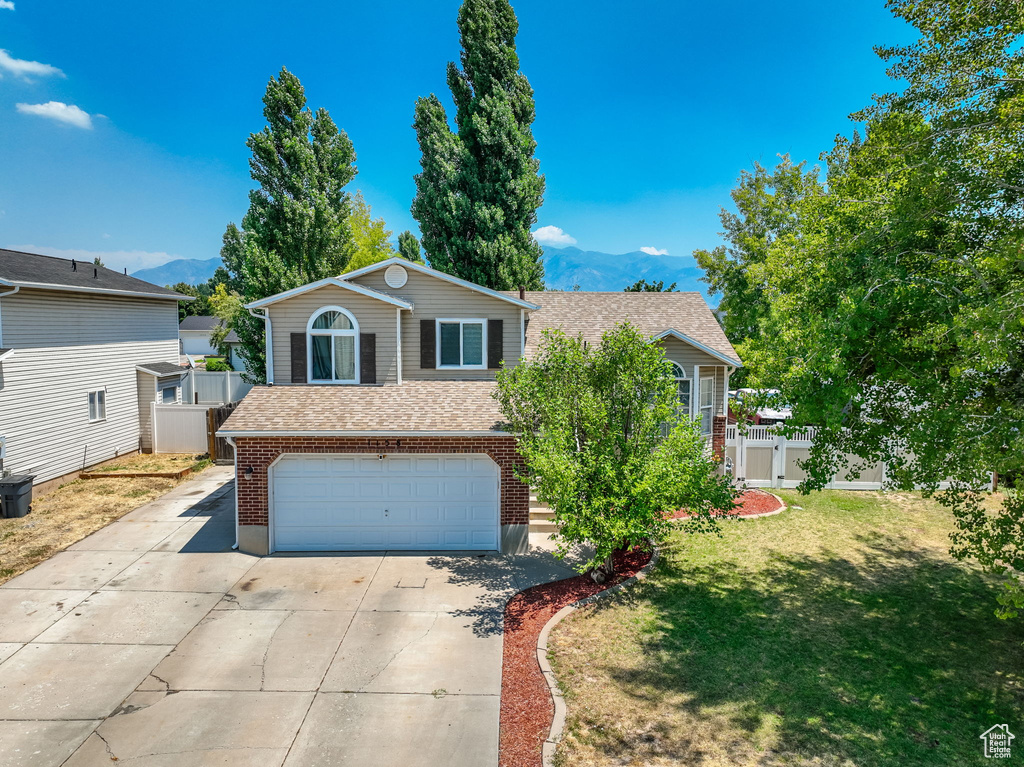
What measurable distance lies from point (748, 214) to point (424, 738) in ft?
96.6

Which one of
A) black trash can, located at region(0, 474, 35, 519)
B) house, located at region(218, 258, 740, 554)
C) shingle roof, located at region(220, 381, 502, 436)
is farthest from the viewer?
black trash can, located at region(0, 474, 35, 519)

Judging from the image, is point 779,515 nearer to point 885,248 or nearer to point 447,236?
point 885,248

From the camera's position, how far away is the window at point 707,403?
58.3 feet

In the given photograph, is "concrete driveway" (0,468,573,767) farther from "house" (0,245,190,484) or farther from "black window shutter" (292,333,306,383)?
"house" (0,245,190,484)

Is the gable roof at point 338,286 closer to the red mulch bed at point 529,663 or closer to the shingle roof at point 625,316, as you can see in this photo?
the shingle roof at point 625,316

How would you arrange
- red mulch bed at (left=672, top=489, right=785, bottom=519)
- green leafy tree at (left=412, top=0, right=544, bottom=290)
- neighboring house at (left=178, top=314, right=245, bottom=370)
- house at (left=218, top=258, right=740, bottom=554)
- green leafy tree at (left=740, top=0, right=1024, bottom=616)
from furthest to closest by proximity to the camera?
neighboring house at (left=178, top=314, right=245, bottom=370)
green leafy tree at (left=412, top=0, right=544, bottom=290)
red mulch bed at (left=672, top=489, right=785, bottom=519)
house at (left=218, top=258, right=740, bottom=554)
green leafy tree at (left=740, top=0, right=1024, bottom=616)

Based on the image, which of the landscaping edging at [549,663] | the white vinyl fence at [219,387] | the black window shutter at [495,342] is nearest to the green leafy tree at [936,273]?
the landscaping edging at [549,663]

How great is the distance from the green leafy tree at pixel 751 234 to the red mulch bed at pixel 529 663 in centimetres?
1926

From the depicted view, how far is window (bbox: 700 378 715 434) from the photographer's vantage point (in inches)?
699

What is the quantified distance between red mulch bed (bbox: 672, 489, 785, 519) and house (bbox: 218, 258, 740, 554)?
3694 millimetres

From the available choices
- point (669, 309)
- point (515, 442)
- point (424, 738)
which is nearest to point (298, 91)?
point (669, 309)

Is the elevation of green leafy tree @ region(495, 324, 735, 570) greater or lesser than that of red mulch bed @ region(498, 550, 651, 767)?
greater

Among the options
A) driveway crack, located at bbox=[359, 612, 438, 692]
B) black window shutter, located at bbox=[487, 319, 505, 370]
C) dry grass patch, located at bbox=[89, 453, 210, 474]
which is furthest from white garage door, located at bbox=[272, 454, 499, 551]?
dry grass patch, located at bbox=[89, 453, 210, 474]

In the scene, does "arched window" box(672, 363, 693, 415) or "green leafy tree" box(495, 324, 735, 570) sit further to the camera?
"arched window" box(672, 363, 693, 415)
